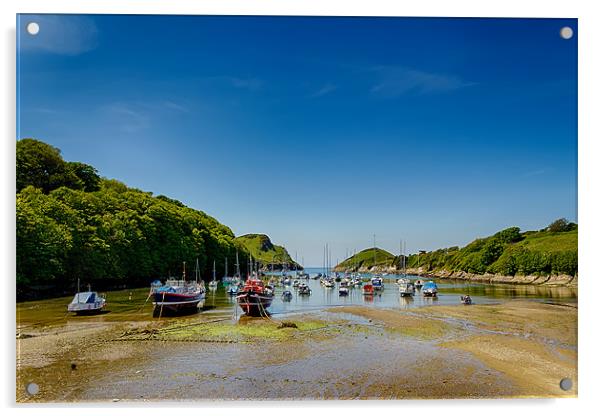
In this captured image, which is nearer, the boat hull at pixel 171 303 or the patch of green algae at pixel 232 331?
the patch of green algae at pixel 232 331

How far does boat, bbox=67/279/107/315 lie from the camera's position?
1093cm

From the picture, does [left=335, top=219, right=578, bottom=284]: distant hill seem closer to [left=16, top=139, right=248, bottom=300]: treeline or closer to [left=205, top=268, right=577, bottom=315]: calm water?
[left=205, top=268, right=577, bottom=315]: calm water

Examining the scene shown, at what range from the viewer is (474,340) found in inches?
322

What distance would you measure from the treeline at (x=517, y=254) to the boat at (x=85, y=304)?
8463mm

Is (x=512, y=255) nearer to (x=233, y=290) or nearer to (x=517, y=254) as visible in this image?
(x=517, y=254)

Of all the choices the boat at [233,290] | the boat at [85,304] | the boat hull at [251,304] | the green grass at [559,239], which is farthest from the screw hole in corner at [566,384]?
the boat at [233,290]

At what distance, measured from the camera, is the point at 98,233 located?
13758 mm

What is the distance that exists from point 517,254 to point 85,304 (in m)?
12.7

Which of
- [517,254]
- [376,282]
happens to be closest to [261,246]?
[517,254]

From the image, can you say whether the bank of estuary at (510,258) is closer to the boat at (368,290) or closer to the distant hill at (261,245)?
the boat at (368,290)

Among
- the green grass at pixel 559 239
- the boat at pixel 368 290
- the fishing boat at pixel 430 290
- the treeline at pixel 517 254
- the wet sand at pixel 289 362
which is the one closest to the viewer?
the wet sand at pixel 289 362

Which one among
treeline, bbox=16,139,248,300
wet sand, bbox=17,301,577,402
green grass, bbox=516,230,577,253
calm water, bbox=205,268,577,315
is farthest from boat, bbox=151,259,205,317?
green grass, bbox=516,230,577,253

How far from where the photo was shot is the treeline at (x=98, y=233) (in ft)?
29.9
